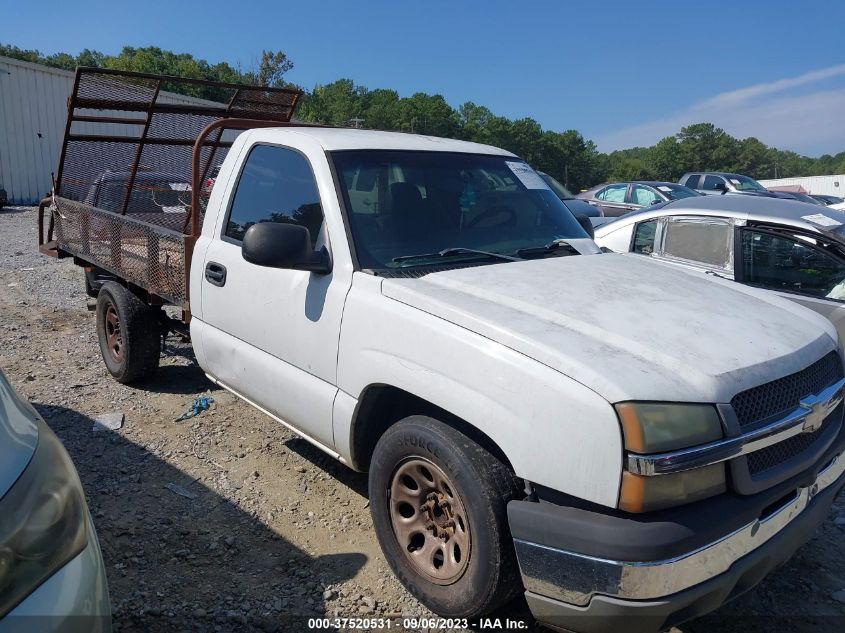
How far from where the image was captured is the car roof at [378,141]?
11.7 feet

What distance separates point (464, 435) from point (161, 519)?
189 centimetres

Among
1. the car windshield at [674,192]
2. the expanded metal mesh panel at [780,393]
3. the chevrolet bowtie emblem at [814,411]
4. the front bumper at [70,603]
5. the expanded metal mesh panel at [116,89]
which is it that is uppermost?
the expanded metal mesh panel at [116,89]

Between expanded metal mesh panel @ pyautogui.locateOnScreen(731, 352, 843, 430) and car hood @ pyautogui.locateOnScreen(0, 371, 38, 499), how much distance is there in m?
2.08

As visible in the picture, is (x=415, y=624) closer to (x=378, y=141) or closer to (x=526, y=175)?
(x=378, y=141)

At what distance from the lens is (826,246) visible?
15.7ft

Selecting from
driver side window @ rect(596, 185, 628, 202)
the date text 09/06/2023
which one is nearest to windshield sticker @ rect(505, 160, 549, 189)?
the date text 09/06/2023

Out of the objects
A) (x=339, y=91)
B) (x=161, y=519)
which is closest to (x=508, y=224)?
(x=161, y=519)

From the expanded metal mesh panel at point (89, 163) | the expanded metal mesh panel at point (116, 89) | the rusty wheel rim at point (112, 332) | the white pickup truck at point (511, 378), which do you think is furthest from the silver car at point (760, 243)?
the expanded metal mesh panel at point (89, 163)

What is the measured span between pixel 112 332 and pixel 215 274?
215 cm

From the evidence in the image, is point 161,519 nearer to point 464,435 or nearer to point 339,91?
point 464,435

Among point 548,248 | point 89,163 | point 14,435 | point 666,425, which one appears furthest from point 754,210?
point 89,163

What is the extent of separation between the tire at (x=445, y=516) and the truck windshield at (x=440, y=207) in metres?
0.89

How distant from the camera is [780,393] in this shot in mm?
2408

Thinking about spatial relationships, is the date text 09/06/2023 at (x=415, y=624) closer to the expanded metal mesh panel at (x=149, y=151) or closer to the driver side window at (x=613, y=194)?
the expanded metal mesh panel at (x=149, y=151)
